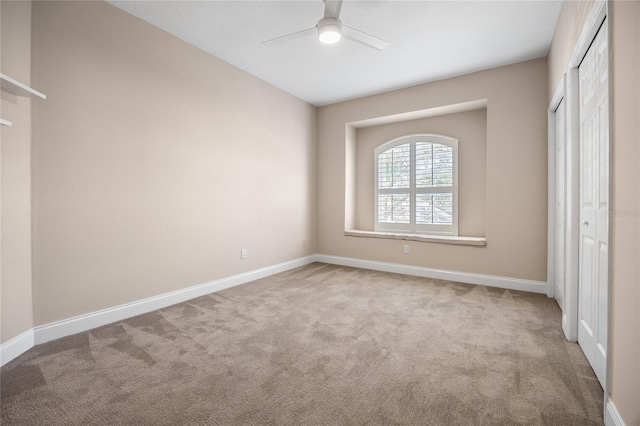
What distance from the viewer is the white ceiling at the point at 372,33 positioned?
8.73ft

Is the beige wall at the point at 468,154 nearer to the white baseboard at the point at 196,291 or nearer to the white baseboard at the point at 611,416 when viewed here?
the white baseboard at the point at 196,291

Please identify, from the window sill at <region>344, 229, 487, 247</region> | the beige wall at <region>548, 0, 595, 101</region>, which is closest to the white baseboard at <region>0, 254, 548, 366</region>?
the window sill at <region>344, 229, 487, 247</region>

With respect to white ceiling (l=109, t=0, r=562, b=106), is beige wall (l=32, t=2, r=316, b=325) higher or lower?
lower

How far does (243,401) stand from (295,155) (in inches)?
151

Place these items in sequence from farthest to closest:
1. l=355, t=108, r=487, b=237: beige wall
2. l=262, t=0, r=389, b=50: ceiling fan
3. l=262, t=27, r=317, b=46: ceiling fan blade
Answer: l=355, t=108, r=487, b=237: beige wall
l=262, t=27, r=317, b=46: ceiling fan blade
l=262, t=0, r=389, b=50: ceiling fan

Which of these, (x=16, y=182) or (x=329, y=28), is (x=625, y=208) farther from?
(x=16, y=182)

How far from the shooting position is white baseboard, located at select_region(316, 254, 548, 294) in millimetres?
3621

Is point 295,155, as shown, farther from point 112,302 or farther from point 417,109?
point 112,302

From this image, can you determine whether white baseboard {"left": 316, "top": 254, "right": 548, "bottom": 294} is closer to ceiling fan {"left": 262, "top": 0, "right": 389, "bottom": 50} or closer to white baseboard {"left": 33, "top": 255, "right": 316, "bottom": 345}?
white baseboard {"left": 33, "top": 255, "right": 316, "bottom": 345}

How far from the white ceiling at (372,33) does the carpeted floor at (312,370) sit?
2795 mm

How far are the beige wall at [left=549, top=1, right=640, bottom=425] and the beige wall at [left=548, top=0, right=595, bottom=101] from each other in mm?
698

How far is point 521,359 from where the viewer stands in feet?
6.70

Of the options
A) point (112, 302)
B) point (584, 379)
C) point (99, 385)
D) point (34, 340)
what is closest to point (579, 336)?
point (584, 379)

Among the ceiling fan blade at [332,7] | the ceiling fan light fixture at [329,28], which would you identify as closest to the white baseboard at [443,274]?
the ceiling fan light fixture at [329,28]
